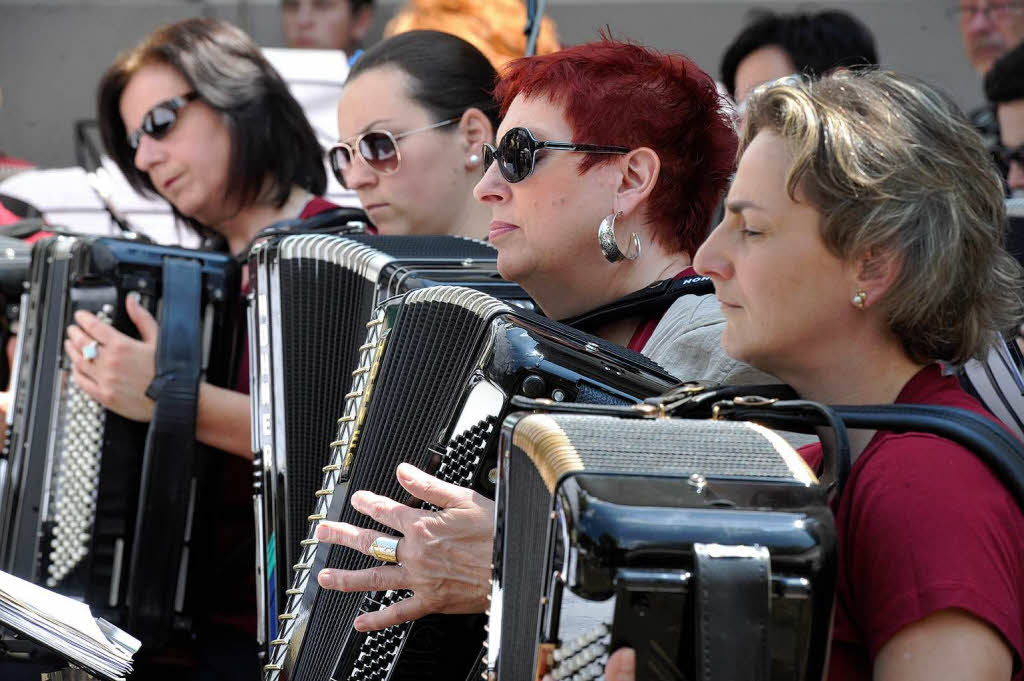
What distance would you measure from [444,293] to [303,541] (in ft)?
1.81

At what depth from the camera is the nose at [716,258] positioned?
1702 mm

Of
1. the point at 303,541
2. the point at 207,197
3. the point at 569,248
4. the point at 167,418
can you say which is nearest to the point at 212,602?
the point at 167,418

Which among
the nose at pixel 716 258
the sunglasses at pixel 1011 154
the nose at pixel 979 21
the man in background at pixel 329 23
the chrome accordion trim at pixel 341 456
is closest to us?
the nose at pixel 716 258

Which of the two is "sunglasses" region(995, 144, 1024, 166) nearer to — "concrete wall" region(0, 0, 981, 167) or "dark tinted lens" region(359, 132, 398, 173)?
"dark tinted lens" region(359, 132, 398, 173)

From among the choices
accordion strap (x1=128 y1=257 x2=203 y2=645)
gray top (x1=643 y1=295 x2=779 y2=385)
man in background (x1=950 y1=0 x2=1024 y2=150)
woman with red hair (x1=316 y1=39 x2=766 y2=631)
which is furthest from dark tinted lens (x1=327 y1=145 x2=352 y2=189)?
man in background (x1=950 y1=0 x2=1024 y2=150)

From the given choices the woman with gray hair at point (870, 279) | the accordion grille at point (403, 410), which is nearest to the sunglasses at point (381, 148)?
the accordion grille at point (403, 410)

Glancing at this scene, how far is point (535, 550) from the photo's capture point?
1.46 meters

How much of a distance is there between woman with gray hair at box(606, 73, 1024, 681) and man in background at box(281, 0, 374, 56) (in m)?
3.89

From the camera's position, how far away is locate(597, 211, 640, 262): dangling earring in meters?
2.18

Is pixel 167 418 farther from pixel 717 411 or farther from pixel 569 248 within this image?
pixel 717 411

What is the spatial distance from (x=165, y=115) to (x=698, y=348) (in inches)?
82.3

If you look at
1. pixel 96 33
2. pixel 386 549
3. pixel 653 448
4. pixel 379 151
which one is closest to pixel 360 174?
pixel 379 151

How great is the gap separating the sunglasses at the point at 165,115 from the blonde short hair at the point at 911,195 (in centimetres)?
224

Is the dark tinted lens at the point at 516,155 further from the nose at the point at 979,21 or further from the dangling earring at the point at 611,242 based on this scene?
the nose at the point at 979,21
